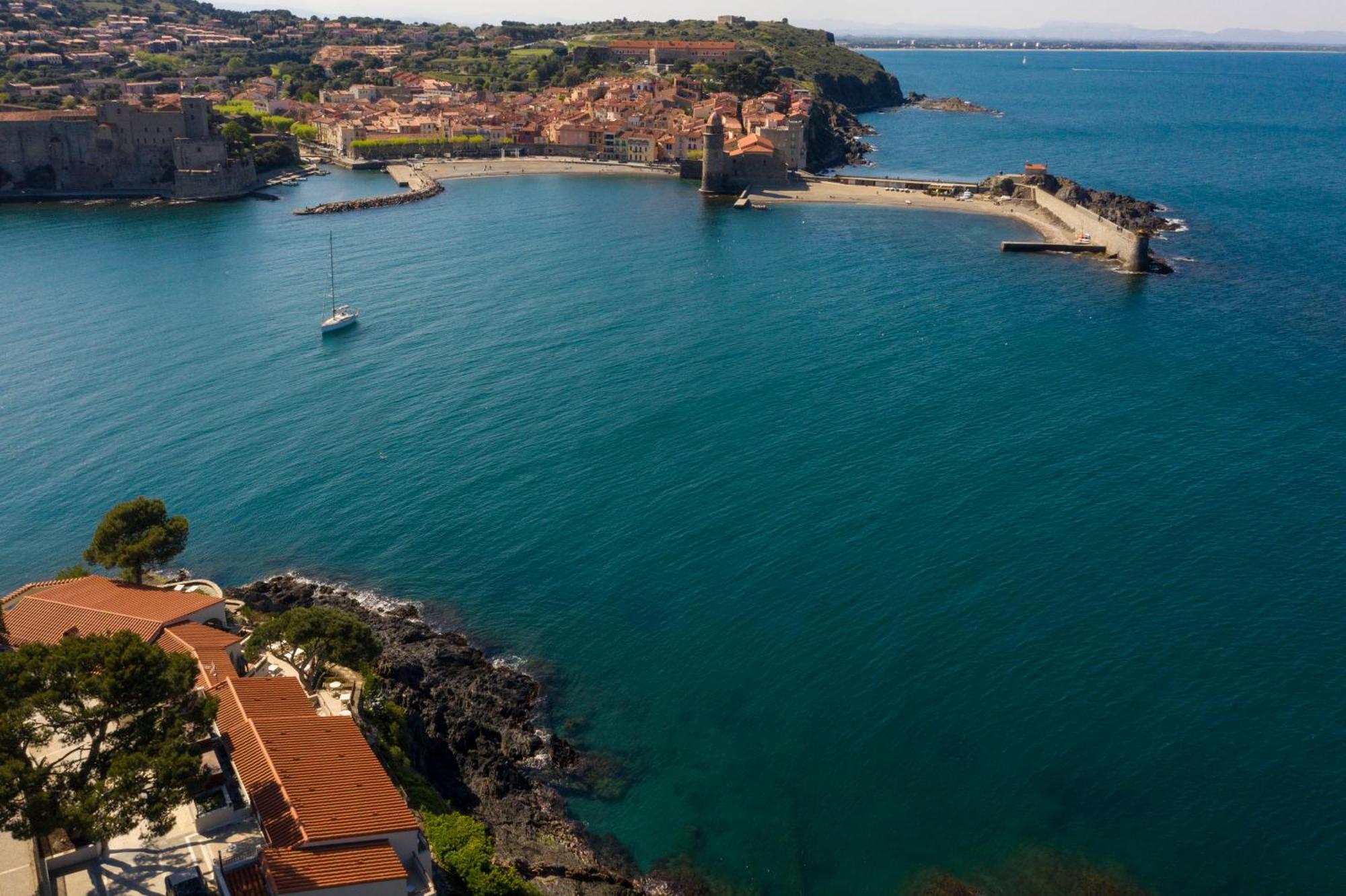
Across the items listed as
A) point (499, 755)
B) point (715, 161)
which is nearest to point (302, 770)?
point (499, 755)

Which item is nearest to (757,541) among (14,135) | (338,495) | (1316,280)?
(338,495)

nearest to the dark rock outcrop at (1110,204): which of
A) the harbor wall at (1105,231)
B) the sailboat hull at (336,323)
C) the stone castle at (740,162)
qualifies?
the harbor wall at (1105,231)

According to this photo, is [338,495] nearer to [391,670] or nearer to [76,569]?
[76,569]

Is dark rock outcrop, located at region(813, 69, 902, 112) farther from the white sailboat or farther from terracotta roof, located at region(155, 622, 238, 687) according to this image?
terracotta roof, located at region(155, 622, 238, 687)

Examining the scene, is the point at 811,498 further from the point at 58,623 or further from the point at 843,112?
the point at 843,112

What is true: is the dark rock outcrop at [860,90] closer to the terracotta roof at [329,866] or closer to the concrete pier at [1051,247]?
the concrete pier at [1051,247]

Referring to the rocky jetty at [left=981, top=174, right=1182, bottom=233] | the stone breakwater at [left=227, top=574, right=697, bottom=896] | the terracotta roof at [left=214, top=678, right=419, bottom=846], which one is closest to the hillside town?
the rocky jetty at [left=981, top=174, right=1182, bottom=233]
